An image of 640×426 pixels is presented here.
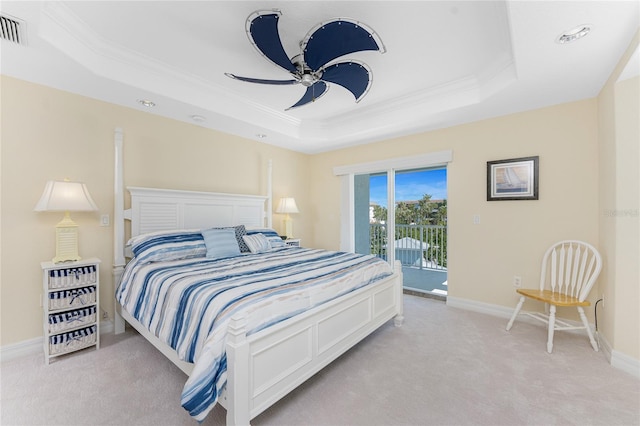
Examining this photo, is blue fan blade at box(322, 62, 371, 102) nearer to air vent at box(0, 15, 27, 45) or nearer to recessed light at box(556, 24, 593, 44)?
recessed light at box(556, 24, 593, 44)

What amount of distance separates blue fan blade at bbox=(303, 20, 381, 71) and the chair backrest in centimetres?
277

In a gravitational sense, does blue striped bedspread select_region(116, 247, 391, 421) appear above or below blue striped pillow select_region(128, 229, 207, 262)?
below

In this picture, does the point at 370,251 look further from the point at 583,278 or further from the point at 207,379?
the point at 207,379

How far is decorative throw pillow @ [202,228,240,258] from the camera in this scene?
2956 millimetres

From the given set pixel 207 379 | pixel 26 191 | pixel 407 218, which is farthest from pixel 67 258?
pixel 407 218

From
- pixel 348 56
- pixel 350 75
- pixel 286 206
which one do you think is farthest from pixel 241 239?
pixel 348 56

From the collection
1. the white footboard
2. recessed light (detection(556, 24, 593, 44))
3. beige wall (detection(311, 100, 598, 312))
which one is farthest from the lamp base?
recessed light (detection(556, 24, 593, 44))

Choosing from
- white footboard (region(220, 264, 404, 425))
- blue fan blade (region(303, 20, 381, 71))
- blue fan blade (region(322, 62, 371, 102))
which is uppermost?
blue fan blade (region(303, 20, 381, 71))

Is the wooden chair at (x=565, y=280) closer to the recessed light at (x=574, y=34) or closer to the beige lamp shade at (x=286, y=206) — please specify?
the recessed light at (x=574, y=34)

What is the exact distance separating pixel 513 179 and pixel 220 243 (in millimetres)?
3529

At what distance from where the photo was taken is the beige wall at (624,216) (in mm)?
2104

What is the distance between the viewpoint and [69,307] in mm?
2324

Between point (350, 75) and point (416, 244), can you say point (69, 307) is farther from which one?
point (416, 244)

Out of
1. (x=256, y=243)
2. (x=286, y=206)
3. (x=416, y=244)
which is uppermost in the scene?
(x=286, y=206)
